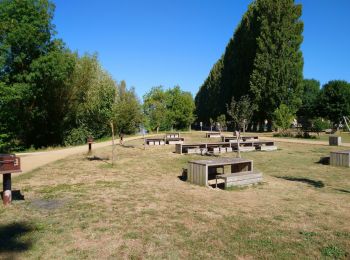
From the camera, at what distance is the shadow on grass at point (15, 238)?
4977mm

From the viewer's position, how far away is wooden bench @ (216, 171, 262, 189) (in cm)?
981

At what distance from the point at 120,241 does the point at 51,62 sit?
21252mm

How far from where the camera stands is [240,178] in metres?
10.1

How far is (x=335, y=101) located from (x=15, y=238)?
2035 inches

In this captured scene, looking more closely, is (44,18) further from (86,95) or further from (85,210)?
(85,210)

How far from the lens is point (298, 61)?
41.1 metres

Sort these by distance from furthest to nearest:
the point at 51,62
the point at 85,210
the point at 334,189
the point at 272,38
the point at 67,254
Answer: the point at 272,38 < the point at 51,62 < the point at 334,189 < the point at 85,210 < the point at 67,254

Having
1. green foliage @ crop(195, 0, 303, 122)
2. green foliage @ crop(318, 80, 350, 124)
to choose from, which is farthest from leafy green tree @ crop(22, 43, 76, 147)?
green foliage @ crop(318, 80, 350, 124)

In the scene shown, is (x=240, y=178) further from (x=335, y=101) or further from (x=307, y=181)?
(x=335, y=101)

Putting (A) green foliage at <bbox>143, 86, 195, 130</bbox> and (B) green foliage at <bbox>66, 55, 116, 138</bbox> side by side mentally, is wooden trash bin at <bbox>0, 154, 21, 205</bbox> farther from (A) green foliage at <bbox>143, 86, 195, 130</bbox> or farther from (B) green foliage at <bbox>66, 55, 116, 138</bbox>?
(A) green foliage at <bbox>143, 86, 195, 130</bbox>

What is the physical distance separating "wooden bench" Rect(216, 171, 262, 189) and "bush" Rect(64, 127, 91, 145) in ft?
72.3

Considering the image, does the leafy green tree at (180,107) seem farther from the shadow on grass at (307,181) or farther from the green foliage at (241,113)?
the shadow on grass at (307,181)

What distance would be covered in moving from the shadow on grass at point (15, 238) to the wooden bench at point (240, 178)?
5.68 metres

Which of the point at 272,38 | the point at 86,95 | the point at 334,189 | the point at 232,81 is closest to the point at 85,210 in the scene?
the point at 334,189
